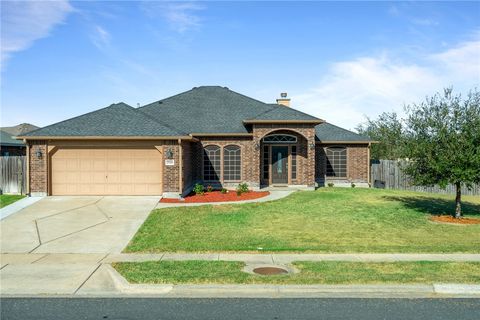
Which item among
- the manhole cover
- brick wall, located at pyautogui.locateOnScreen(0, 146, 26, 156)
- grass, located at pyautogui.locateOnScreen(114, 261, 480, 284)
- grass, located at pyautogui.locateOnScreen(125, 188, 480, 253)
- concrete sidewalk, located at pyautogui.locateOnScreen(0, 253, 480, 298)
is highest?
brick wall, located at pyautogui.locateOnScreen(0, 146, 26, 156)

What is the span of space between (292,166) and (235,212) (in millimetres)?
9132

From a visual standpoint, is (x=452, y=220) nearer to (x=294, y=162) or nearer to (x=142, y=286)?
(x=294, y=162)

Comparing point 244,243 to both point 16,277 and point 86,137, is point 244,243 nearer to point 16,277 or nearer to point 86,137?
point 16,277

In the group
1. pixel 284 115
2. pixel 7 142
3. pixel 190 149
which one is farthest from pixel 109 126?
pixel 7 142

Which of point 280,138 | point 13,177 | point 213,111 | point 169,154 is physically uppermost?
point 213,111

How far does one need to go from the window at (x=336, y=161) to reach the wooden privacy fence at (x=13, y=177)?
1824 cm

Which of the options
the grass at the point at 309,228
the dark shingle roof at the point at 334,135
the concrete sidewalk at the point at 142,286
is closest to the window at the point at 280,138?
the dark shingle roof at the point at 334,135

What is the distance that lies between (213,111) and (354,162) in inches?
395

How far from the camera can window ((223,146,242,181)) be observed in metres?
25.0

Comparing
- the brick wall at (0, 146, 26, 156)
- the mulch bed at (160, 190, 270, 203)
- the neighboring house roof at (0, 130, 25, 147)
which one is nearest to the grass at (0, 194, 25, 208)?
the mulch bed at (160, 190, 270, 203)

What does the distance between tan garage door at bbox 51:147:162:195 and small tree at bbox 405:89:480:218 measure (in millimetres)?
11728

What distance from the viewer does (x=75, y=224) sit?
48.4 feet

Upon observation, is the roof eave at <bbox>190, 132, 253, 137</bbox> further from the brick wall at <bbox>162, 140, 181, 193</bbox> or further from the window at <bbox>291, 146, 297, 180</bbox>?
the brick wall at <bbox>162, 140, 181, 193</bbox>

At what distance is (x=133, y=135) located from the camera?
19625 mm
